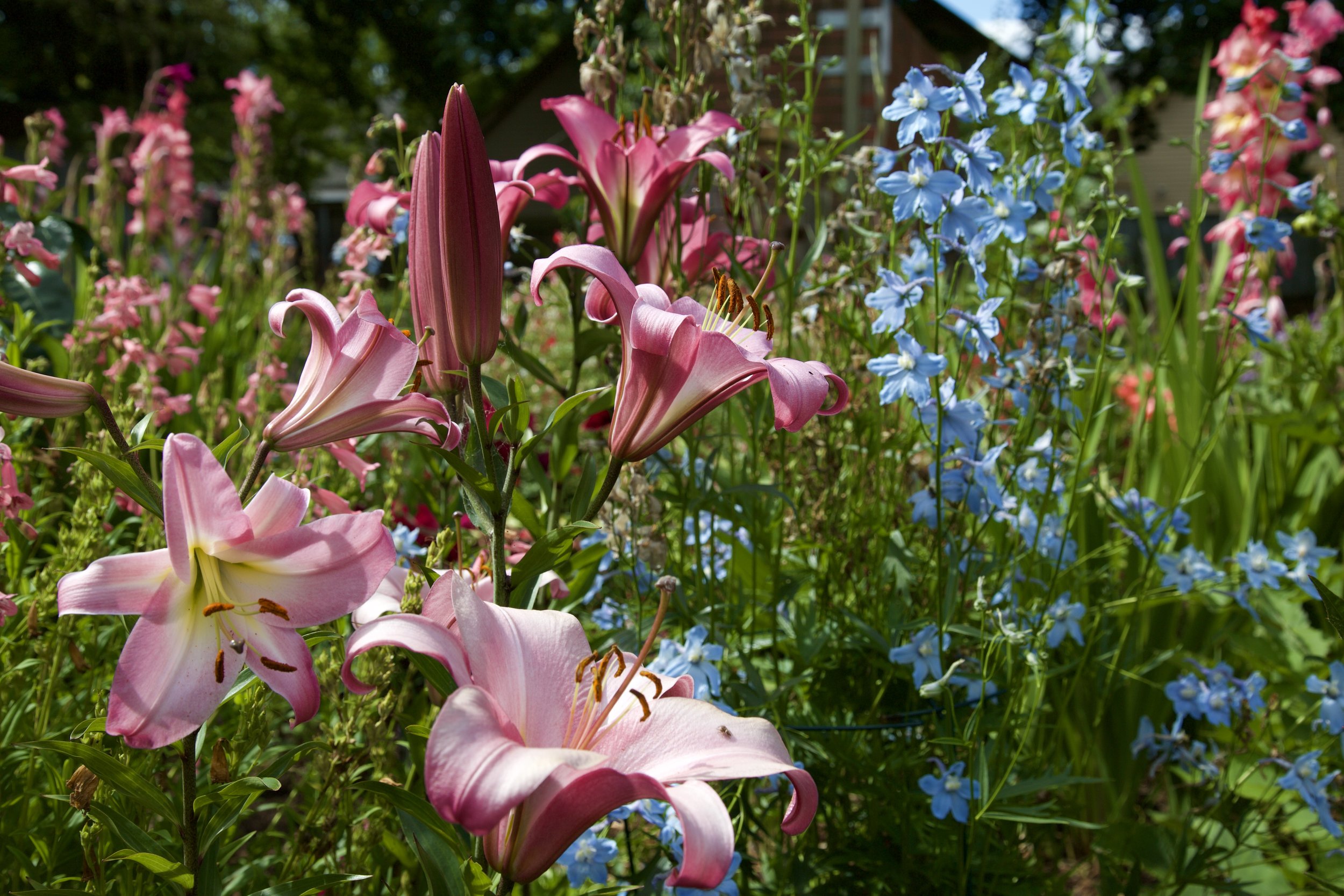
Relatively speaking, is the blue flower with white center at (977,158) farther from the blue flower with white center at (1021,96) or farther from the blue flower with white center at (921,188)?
the blue flower with white center at (1021,96)

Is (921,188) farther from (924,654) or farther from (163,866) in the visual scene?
(163,866)

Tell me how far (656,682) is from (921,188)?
2.67 ft

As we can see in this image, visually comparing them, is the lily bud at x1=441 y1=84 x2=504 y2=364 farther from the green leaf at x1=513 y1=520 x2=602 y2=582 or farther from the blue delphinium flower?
the blue delphinium flower

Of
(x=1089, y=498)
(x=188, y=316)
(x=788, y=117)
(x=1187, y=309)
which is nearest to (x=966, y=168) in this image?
(x=788, y=117)

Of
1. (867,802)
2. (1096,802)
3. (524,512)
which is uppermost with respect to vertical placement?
(524,512)

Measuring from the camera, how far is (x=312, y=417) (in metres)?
0.76

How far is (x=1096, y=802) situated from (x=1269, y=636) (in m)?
0.59

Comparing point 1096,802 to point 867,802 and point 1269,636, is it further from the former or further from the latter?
point 867,802

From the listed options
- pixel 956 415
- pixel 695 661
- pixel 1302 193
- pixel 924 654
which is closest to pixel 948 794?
pixel 924 654

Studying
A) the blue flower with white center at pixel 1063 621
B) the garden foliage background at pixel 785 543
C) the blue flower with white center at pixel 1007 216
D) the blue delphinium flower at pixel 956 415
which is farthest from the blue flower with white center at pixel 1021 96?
the blue flower with white center at pixel 1063 621

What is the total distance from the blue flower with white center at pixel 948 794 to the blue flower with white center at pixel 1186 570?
25.7 inches

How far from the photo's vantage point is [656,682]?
28.3 inches

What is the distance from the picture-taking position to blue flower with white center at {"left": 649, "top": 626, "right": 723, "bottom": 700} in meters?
1.21

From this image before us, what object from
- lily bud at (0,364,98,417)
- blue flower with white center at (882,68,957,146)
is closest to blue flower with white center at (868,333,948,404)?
blue flower with white center at (882,68,957,146)
